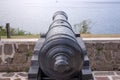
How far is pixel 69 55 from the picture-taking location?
2.50 m

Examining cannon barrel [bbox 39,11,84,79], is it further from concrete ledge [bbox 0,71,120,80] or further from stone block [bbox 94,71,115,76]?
stone block [bbox 94,71,115,76]

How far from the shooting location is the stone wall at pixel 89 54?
4656 millimetres

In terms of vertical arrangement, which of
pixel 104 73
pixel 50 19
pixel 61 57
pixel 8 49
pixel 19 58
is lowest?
pixel 50 19

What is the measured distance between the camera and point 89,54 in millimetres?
4688

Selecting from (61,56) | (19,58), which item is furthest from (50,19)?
(61,56)

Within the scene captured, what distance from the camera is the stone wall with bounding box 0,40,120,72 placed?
466 centimetres

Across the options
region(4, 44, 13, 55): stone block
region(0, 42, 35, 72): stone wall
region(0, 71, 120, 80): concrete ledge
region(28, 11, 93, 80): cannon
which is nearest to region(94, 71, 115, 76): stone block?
region(0, 71, 120, 80): concrete ledge

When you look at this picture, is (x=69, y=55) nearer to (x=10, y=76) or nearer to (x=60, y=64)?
(x=60, y=64)

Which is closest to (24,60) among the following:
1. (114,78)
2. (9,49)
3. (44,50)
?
(9,49)

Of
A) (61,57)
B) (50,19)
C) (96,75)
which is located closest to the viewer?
(61,57)

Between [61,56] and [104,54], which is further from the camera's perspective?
[104,54]

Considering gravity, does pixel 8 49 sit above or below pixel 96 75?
above

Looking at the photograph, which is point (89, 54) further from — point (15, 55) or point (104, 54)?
point (15, 55)

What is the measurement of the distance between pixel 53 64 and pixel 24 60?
7.41 ft
